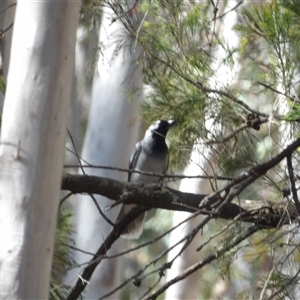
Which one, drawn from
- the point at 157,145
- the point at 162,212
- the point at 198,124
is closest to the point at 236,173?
the point at 198,124

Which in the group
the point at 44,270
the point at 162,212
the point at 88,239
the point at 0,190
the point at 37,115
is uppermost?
the point at 162,212

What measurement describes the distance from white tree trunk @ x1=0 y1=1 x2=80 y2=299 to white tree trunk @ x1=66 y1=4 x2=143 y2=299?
2.15m

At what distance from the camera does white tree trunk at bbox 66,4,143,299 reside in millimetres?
3840

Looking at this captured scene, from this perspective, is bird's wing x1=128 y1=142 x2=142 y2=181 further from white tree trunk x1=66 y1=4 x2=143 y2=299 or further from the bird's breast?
white tree trunk x1=66 y1=4 x2=143 y2=299

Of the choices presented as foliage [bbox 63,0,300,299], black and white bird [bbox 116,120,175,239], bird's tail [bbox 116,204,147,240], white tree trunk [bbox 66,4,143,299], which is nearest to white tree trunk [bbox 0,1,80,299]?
foliage [bbox 63,0,300,299]

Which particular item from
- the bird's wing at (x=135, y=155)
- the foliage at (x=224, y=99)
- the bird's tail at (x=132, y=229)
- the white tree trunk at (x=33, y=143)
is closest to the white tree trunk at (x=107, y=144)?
the bird's tail at (x=132, y=229)

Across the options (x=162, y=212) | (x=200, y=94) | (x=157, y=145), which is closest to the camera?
(x=200, y=94)

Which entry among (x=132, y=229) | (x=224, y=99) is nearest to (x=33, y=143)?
(x=224, y=99)

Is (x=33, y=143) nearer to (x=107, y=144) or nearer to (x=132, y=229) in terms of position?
(x=107, y=144)

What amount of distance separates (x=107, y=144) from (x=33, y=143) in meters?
2.36

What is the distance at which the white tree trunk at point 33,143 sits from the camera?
159 cm

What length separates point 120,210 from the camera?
4082 millimetres

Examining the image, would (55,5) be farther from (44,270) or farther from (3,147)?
(44,270)

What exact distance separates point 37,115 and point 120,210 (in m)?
2.50
